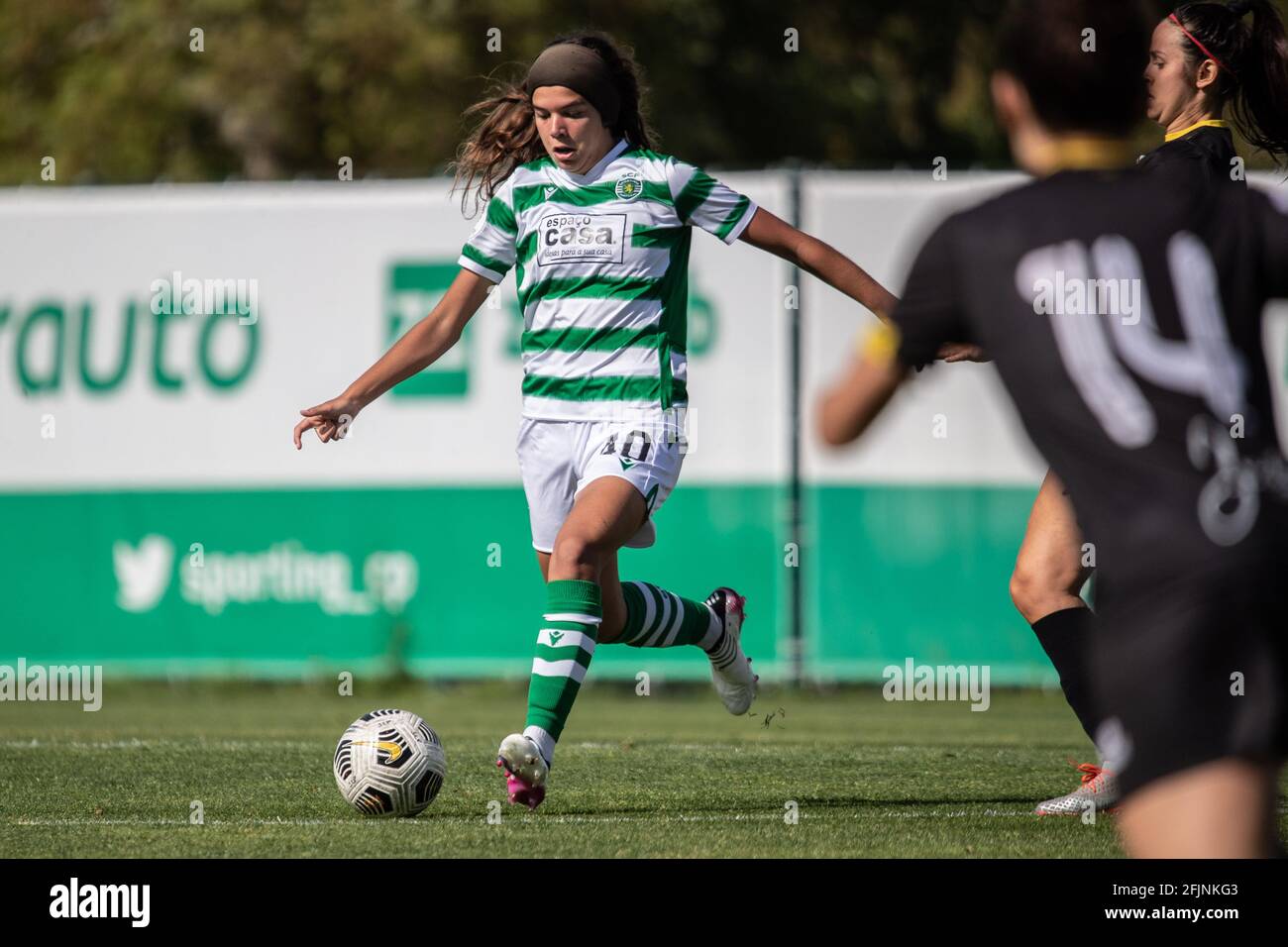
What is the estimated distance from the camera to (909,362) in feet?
9.72

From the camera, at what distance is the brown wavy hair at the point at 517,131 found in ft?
20.6

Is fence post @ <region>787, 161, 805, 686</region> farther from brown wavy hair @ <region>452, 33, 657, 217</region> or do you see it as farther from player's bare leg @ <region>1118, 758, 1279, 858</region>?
player's bare leg @ <region>1118, 758, 1279, 858</region>

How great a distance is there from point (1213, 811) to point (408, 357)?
398 cm

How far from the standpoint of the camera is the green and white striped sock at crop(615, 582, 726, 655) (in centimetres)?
662

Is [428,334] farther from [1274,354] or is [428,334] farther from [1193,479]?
[1274,354]

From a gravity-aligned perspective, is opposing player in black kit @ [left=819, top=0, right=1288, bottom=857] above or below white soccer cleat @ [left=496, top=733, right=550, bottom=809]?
above

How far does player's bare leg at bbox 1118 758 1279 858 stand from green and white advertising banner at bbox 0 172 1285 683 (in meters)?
8.87

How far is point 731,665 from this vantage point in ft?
23.3

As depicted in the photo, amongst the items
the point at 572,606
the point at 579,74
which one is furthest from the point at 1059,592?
the point at 579,74

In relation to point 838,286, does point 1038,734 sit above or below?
below

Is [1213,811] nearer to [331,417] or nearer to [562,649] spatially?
[562,649]

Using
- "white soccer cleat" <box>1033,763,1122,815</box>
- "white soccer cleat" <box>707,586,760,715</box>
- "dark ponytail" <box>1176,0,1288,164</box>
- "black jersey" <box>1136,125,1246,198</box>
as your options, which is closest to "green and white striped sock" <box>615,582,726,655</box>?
"white soccer cleat" <box>707,586,760,715</box>

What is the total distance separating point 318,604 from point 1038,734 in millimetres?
5021
